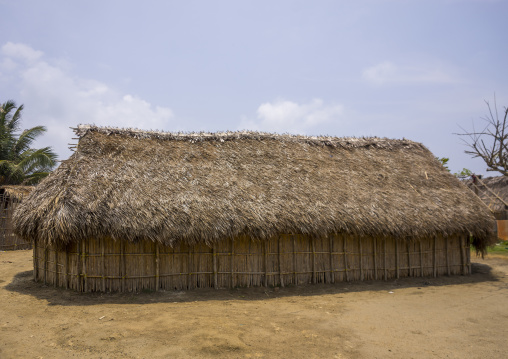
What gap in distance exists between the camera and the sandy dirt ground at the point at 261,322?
515 cm

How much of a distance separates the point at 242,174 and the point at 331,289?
3.79 metres

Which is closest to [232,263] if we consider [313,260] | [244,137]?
[313,260]

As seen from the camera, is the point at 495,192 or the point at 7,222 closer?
the point at 7,222

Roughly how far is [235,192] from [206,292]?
2.50m

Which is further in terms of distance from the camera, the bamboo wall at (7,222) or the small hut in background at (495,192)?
the small hut in background at (495,192)

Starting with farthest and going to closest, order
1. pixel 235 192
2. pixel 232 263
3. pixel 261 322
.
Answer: pixel 235 192, pixel 232 263, pixel 261 322

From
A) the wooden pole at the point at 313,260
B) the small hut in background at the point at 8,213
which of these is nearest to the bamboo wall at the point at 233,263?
the wooden pole at the point at 313,260

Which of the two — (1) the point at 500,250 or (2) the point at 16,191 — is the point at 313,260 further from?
(2) the point at 16,191

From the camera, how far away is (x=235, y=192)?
29.7 ft

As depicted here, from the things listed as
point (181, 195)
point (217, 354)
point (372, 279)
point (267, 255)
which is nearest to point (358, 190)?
point (372, 279)

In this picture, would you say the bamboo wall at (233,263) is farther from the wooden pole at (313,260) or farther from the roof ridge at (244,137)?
the roof ridge at (244,137)

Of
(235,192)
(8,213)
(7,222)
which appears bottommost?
(7,222)

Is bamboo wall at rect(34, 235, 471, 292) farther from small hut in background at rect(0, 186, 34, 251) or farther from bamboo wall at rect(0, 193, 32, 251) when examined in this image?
bamboo wall at rect(0, 193, 32, 251)

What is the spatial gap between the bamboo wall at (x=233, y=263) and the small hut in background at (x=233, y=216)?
0.03 meters
